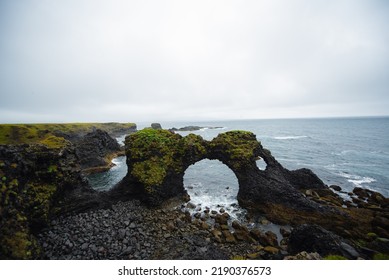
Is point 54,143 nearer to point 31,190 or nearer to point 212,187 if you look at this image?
point 31,190

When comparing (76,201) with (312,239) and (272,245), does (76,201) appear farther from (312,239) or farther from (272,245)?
(312,239)

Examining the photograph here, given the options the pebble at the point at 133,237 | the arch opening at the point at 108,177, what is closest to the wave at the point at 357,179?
the pebble at the point at 133,237

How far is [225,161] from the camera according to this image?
25.9m

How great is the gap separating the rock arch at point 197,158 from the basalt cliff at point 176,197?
105mm

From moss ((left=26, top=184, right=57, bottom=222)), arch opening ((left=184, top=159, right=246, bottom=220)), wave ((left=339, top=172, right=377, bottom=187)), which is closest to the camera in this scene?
moss ((left=26, top=184, right=57, bottom=222))

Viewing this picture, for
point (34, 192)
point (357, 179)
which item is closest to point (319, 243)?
point (34, 192)

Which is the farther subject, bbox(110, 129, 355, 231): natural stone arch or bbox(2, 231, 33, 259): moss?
bbox(110, 129, 355, 231): natural stone arch

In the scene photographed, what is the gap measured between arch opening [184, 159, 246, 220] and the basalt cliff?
1.80 m

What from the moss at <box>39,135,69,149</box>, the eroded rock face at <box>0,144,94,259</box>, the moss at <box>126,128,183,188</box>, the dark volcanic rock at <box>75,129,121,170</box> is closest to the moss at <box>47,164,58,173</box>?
the eroded rock face at <box>0,144,94,259</box>

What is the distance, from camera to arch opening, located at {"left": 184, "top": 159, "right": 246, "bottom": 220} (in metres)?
23.4

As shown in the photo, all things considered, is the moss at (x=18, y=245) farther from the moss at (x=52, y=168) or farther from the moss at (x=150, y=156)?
the moss at (x=150, y=156)

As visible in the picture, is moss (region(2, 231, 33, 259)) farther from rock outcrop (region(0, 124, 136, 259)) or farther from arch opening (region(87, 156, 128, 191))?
arch opening (region(87, 156, 128, 191))

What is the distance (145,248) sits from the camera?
599 inches

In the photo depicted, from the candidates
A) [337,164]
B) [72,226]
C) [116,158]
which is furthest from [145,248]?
[337,164]
